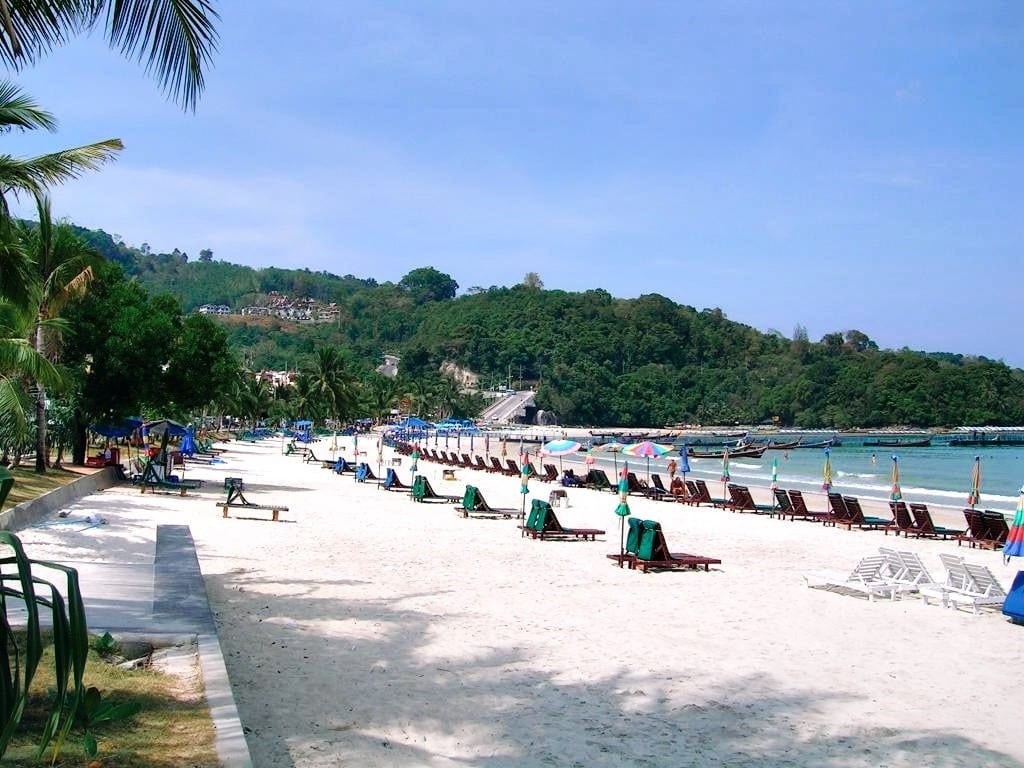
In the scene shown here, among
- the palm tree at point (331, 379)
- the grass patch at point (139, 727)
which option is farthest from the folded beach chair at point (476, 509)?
the palm tree at point (331, 379)

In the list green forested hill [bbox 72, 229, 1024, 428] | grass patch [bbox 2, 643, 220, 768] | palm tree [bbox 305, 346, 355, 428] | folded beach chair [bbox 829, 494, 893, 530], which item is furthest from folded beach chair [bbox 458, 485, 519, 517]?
green forested hill [bbox 72, 229, 1024, 428]

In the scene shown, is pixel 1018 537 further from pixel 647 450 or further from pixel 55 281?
pixel 55 281

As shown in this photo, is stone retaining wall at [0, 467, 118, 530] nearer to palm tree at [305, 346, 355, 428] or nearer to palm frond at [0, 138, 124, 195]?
palm frond at [0, 138, 124, 195]

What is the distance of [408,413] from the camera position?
123 meters

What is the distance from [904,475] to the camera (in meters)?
56.3

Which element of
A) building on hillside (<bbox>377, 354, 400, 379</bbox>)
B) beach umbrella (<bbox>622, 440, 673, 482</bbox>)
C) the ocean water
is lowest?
the ocean water

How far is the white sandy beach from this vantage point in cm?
549

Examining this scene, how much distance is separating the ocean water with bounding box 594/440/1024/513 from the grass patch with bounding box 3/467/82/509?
21.0m

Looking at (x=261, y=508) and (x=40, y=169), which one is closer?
(x=40, y=169)

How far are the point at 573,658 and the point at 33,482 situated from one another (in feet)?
43.1

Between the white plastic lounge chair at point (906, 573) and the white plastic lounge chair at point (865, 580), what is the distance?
57 mm

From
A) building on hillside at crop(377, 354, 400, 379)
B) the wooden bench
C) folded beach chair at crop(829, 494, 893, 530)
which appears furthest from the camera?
building on hillside at crop(377, 354, 400, 379)

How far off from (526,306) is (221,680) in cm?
17382

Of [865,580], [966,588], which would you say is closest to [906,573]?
[865,580]
